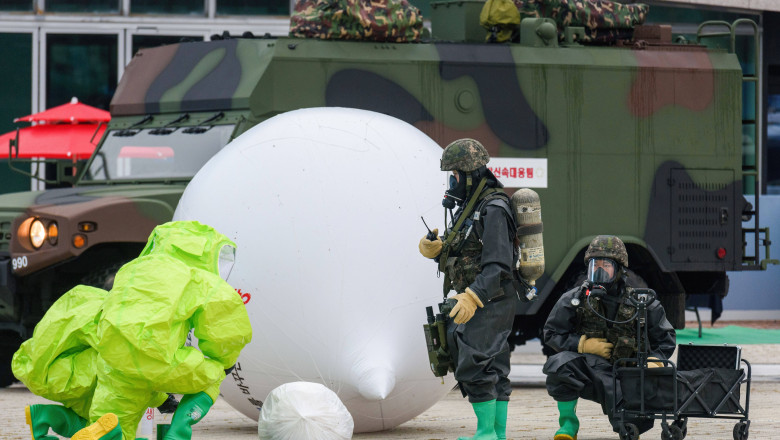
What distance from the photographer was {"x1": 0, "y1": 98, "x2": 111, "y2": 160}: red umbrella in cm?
1519

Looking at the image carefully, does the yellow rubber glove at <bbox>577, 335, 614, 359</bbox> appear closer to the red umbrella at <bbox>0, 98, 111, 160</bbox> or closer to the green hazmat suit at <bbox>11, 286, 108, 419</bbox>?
the green hazmat suit at <bbox>11, 286, 108, 419</bbox>

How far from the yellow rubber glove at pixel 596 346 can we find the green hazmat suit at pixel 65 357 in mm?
3071

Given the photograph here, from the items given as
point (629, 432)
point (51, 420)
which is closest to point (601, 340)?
point (629, 432)

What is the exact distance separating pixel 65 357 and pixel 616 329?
3.39m

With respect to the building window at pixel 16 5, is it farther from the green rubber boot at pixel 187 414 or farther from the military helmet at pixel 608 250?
the green rubber boot at pixel 187 414

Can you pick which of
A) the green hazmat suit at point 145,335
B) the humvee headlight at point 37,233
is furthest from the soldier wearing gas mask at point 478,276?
the humvee headlight at point 37,233

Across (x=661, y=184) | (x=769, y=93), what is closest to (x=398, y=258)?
(x=661, y=184)

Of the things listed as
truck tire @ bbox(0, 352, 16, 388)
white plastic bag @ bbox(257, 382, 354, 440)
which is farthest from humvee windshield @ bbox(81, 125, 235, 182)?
white plastic bag @ bbox(257, 382, 354, 440)

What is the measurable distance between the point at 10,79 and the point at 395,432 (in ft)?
41.6

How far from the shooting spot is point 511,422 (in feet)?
32.0

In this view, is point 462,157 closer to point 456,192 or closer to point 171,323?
point 456,192

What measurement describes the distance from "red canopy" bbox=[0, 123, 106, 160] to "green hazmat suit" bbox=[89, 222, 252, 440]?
816 cm

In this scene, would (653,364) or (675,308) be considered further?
(675,308)

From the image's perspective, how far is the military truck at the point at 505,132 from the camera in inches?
433
